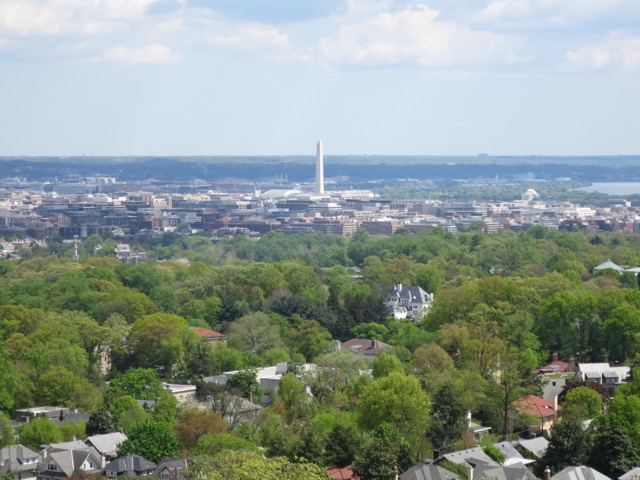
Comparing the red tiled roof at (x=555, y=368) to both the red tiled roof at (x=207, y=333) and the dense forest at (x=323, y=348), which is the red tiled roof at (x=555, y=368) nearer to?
the dense forest at (x=323, y=348)

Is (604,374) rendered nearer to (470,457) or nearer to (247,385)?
(247,385)

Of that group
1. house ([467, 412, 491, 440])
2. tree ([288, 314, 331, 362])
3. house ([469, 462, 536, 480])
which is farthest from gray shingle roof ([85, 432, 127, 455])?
tree ([288, 314, 331, 362])

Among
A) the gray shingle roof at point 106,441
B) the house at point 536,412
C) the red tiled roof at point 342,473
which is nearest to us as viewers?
the red tiled roof at point 342,473

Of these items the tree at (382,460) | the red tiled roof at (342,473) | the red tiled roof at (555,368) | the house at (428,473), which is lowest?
the red tiled roof at (555,368)

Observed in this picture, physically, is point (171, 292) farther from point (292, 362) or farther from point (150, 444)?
point (150, 444)

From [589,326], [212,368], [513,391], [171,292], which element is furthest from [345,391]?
[171,292]

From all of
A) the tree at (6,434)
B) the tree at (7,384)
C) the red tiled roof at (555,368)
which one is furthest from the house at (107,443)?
the red tiled roof at (555,368)
